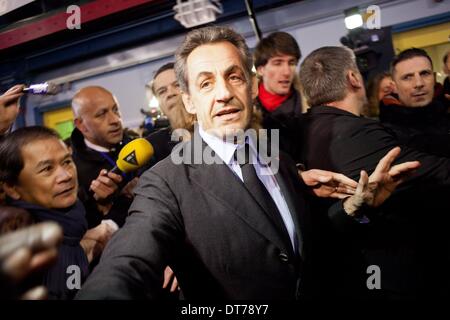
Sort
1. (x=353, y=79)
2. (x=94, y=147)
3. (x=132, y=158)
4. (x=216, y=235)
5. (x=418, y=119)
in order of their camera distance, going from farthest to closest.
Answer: (x=418, y=119) < (x=94, y=147) < (x=353, y=79) < (x=132, y=158) < (x=216, y=235)

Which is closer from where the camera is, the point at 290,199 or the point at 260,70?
the point at 290,199

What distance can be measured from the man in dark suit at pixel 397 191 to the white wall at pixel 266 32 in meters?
2.43

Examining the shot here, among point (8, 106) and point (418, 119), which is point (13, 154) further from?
point (418, 119)

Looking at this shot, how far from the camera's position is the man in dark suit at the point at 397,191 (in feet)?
4.29

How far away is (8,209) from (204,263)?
21.4 inches

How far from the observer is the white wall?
343 cm

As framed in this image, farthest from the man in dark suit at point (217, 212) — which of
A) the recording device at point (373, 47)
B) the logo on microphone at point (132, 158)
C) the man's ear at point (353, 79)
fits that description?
the recording device at point (373, 47)

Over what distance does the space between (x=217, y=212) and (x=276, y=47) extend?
56.7 inches

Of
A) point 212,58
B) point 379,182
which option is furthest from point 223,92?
point 379,182

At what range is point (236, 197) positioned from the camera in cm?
100

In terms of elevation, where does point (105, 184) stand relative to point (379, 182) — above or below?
above

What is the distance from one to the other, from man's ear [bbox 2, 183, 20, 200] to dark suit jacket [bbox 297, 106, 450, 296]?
114cm
